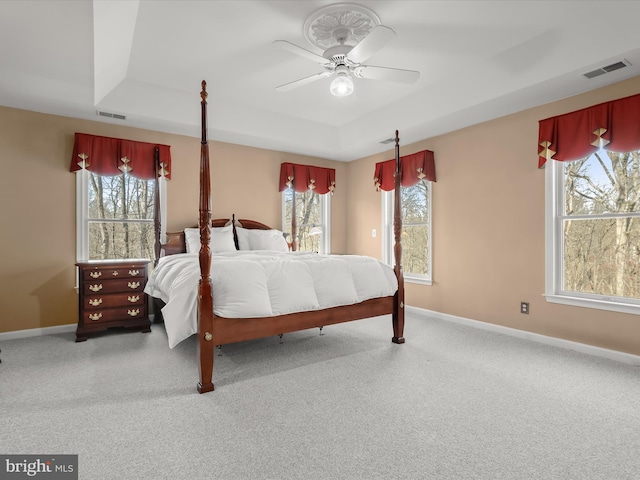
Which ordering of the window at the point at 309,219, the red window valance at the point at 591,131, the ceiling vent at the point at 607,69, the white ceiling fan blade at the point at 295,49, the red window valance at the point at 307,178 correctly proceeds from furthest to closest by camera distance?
1. the window at the point at 309,219
2. the red window valance at the point at 307,178
3. the red window valance at the point at 591,131
4. the ceiling vent at the point at 607,69
5. the white ceiling fan blade at the point at 295,49

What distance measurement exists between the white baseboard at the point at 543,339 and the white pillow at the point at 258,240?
2143mm

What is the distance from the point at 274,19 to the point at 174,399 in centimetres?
286

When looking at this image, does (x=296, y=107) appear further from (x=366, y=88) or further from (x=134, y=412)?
(x=134, y=412)

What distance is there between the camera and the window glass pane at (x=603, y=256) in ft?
10.1

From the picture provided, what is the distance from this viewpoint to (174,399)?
2.26 meters

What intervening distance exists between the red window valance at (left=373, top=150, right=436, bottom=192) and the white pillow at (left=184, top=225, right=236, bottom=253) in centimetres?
246

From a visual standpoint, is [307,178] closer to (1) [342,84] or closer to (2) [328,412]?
(1) [342,84]

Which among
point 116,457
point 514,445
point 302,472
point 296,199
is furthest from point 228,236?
point 514,445

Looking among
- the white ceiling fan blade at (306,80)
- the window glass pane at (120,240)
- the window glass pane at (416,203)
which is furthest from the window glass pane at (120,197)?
the window glass pane at (416,203)

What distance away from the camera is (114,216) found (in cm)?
429

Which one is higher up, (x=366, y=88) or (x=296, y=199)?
(x=366, y=88)

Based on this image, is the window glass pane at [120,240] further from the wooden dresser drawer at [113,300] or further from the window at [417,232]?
the window at [417,232]

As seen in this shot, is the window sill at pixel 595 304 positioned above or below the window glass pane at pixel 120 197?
below

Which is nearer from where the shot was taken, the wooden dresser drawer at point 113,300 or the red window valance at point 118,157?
the wooden dresser drawer at point 113,300
